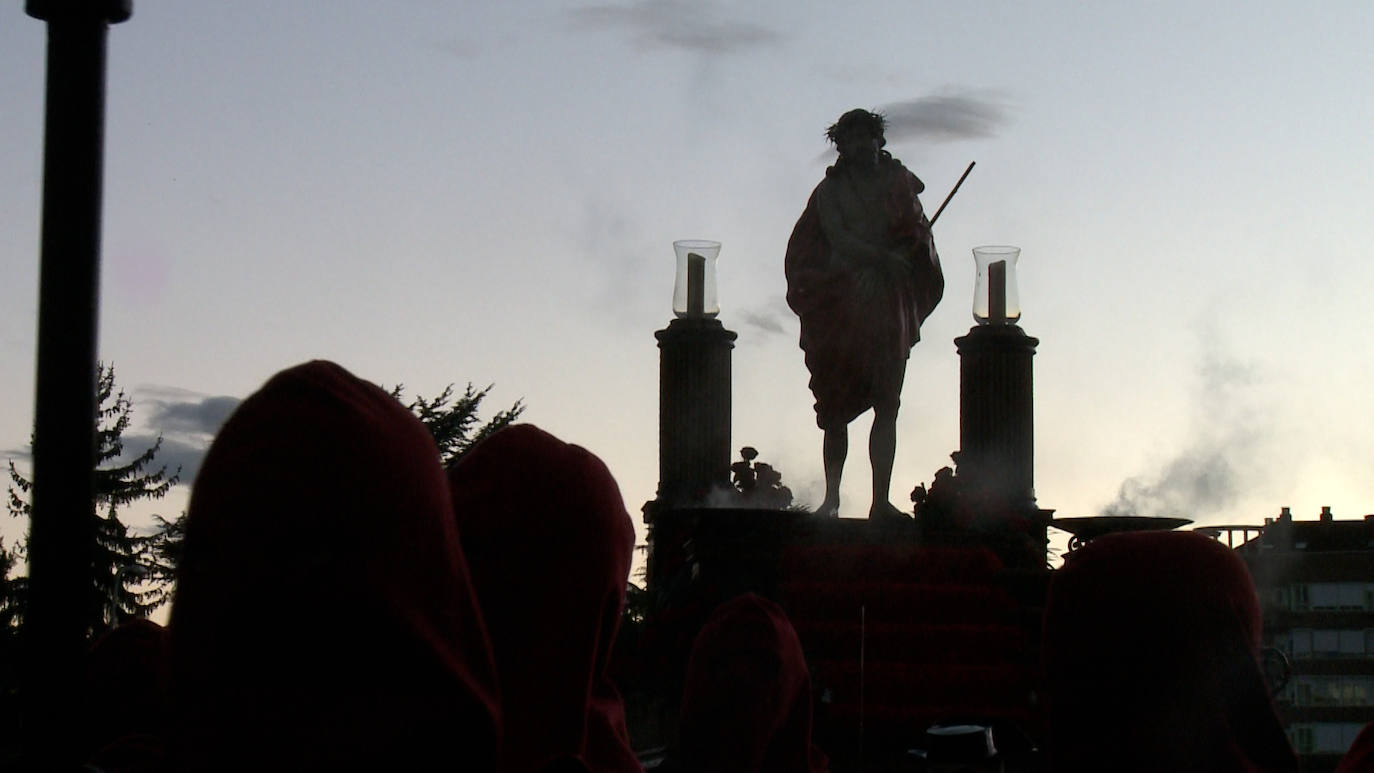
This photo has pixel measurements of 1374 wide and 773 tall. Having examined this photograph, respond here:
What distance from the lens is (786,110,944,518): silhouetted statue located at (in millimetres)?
12367

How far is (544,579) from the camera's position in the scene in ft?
8.75

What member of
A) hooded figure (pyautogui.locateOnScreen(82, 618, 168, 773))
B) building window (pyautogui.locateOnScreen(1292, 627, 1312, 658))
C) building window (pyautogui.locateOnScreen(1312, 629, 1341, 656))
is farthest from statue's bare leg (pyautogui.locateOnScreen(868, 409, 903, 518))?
building window (pyautogui.locateOnScreen(1292, 627, 1312, 658))

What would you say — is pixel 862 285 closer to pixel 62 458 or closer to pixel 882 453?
pixel 882 453

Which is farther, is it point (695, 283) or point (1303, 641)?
point (1303, 641)

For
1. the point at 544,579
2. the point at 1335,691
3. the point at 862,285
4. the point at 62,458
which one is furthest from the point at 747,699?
the point at 1335,691

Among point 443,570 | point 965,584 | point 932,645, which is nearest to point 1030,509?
point 965,584

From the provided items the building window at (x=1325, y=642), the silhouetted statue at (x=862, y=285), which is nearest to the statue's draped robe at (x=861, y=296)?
the silhouetted statue at (x=862, y=285)

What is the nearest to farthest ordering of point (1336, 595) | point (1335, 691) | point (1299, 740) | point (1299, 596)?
point (1299, 740) → point (1335, 691) → point (1336, 595) → point (1299, 596)

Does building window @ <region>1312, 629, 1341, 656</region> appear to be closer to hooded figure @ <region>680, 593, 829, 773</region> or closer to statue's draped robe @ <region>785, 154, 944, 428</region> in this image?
statue's draped robe @ <region>785, 154, 944, 428</region>

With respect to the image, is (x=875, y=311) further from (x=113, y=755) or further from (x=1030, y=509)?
(x=113, y=755)

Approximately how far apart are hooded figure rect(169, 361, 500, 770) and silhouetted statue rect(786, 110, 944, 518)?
35.7 feet

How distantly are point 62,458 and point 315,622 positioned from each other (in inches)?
9.7

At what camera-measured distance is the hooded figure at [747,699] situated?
583cm

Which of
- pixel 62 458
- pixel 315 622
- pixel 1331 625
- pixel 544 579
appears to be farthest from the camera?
pixel 1331 625
